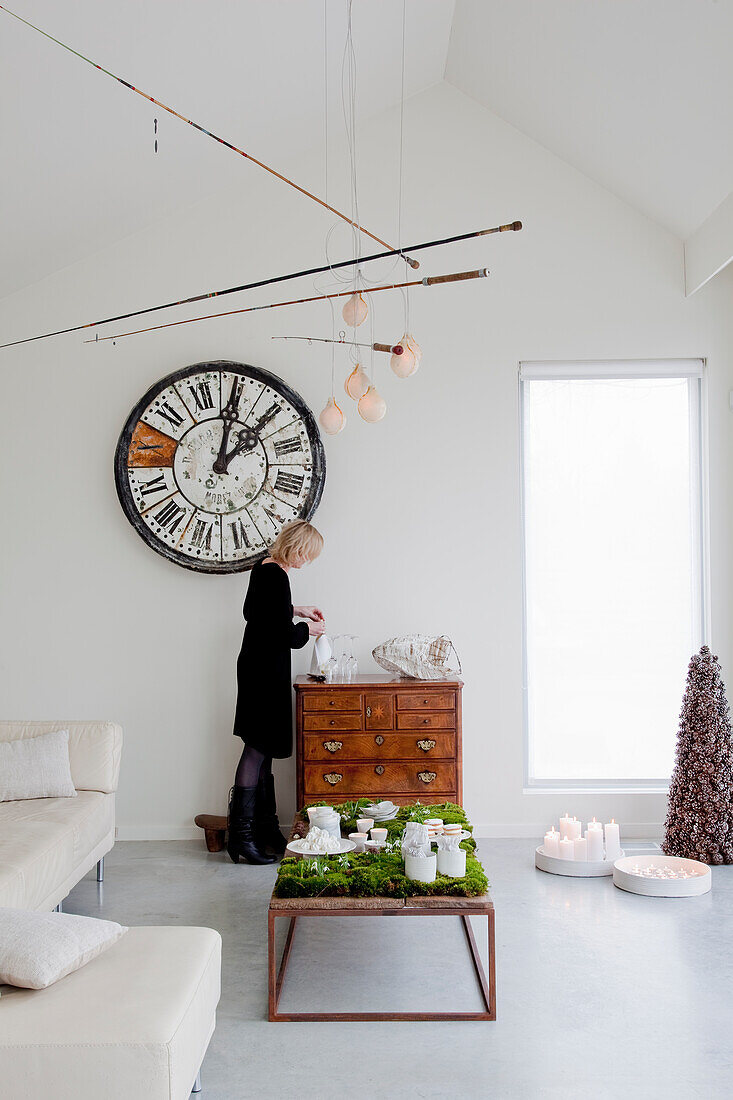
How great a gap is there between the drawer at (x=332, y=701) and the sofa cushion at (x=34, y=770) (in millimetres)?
1108

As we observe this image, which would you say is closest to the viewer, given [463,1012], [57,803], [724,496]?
[463,1012]

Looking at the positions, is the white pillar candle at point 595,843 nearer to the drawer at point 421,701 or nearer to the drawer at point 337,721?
the drawer at point 421,701

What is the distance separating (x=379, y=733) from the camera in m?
4.50

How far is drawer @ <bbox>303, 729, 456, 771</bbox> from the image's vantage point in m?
4.50

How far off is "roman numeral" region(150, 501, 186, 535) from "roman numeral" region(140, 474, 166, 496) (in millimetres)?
90

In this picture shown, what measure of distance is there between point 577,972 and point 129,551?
298cm

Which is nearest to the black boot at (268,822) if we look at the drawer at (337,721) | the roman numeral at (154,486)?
the drawer at (337,721)

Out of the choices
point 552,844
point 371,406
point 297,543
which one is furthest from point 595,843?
point 371,406

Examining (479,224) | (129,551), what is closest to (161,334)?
(129,551)

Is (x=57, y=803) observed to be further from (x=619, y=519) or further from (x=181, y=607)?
(x=619, y=519)

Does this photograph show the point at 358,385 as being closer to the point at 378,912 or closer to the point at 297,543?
the point at 297,543

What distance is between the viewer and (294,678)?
4.96 m

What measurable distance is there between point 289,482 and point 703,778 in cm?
243

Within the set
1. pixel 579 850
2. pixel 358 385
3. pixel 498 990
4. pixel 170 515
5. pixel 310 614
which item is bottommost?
pixel 498 990
